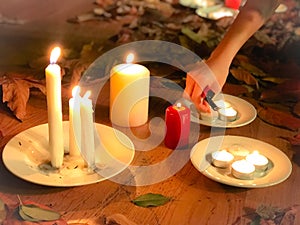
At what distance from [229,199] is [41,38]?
2.76 feet

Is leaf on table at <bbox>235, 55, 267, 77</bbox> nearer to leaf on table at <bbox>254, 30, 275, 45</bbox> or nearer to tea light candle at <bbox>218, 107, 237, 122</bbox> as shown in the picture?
leaf on table at <bbox>254, 30, 275, 45</bbox>

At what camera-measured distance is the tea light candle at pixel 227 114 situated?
1182mm

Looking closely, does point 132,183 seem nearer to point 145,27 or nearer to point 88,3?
point 145,27

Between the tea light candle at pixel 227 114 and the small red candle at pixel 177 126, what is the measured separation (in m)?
0.12

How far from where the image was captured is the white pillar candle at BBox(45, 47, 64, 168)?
3.04 ft

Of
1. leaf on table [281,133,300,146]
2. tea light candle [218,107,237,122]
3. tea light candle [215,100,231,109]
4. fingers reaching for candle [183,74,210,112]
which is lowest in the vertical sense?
leaf on table [281,133,300,146]

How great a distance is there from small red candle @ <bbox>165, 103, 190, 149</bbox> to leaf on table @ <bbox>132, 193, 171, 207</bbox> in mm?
163

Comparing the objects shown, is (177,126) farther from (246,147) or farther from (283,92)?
(283,92)

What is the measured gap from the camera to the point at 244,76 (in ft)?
4.57

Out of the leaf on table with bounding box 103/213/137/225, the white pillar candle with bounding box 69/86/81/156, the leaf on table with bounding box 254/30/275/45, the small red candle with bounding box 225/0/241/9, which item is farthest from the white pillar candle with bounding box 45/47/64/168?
the small red candle with bounding box 225/0/241/9

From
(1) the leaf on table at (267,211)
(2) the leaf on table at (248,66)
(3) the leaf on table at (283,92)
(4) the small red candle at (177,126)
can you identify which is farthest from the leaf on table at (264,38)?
(1) the leaf on table at (267,211)

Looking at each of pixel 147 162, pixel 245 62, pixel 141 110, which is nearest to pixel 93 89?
pixel 141 110

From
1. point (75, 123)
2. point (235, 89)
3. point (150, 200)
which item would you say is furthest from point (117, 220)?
point (235, 89)

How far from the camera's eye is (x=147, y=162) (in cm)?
104
